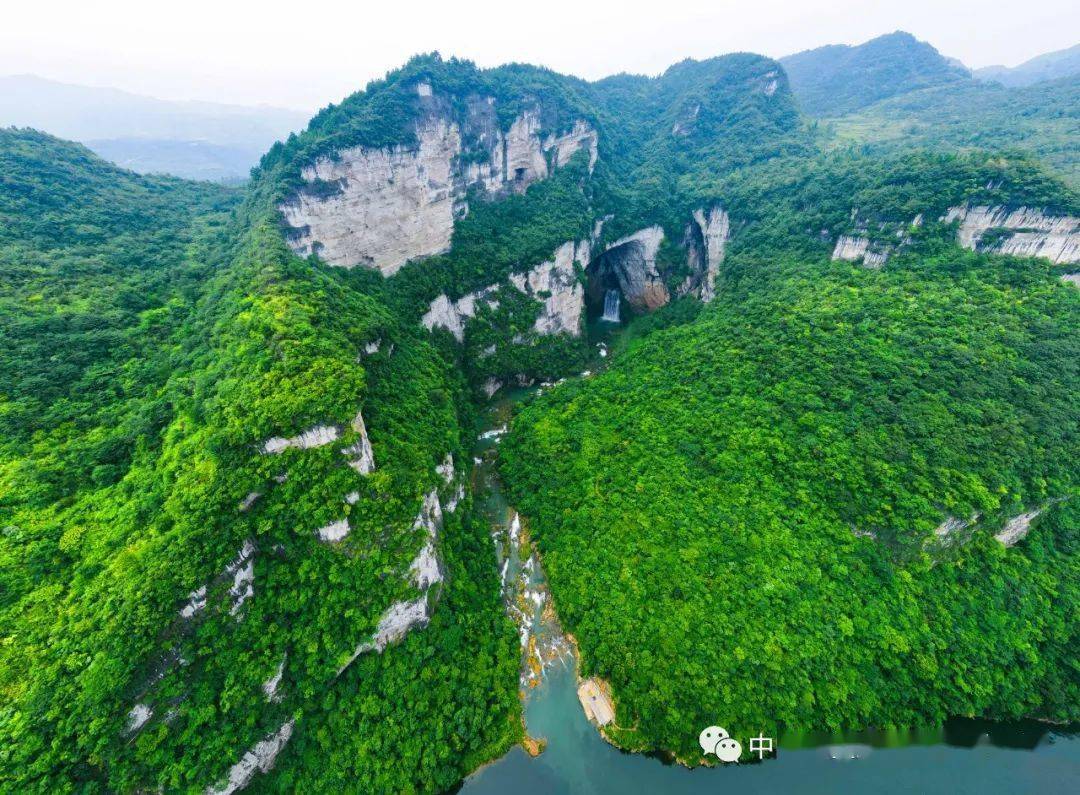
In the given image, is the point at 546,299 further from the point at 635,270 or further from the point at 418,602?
the point at 418,602

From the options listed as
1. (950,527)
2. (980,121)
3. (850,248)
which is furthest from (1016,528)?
(980,121)

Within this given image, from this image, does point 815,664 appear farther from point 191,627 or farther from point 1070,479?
point 191,627

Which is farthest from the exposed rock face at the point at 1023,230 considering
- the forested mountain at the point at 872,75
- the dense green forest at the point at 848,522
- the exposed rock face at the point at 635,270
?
the forested mountain at the point at 872,75

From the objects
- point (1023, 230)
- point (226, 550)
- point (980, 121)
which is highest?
point (980, 121)

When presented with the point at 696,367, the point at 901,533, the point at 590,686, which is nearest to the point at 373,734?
the point at 590,686

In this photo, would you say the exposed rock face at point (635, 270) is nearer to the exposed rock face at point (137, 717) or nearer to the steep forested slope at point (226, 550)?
the steep forested slope at point (226, 550)

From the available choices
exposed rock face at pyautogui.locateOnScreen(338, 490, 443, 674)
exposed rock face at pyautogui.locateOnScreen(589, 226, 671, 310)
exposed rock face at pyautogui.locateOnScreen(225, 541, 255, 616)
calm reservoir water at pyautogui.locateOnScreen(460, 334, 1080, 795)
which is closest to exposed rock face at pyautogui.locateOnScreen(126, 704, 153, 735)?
exposed rock face at pyautogui.locateOnScreen(225, 541, 255, 616)
